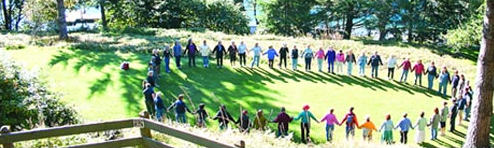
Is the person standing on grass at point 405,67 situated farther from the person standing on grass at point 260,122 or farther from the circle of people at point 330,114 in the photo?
the person standing on grass at point 260,122

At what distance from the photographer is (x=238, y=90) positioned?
1600cm

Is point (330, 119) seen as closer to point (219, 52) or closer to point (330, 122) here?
point (330, 122)

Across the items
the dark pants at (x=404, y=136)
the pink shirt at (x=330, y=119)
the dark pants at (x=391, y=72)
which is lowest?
the dark pants at (x=404, y=136)

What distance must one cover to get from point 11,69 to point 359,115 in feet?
32.3

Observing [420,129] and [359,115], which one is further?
[359,115]

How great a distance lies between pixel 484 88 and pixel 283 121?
15.7ft

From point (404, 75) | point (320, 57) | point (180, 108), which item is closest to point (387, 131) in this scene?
point (180, 108)

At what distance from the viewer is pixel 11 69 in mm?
10203

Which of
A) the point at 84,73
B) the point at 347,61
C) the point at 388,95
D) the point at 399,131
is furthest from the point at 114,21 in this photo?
the point at 399,131

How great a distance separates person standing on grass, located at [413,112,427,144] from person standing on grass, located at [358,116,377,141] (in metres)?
1.27

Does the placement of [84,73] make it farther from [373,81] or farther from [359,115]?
[373,81]

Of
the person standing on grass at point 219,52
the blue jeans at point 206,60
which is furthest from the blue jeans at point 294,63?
the blue jeans at point 206,60

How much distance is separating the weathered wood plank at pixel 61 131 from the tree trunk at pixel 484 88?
809 cm

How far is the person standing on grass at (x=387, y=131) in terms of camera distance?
470 inches
